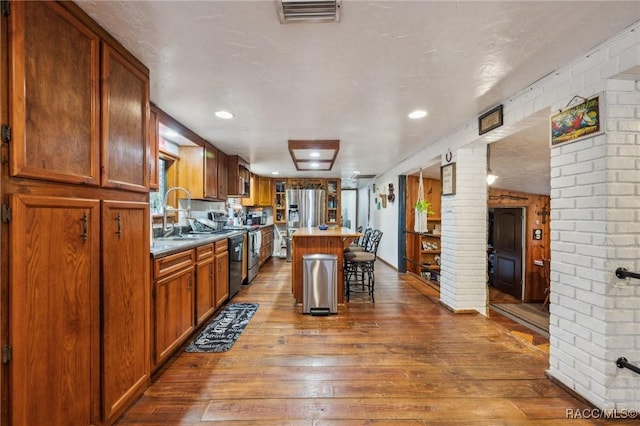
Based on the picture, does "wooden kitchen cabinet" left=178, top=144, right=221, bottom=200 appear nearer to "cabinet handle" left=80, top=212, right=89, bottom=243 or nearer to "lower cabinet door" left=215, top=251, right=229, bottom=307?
"lower cabinet door" left=215, top=251, right=229, bottom=307

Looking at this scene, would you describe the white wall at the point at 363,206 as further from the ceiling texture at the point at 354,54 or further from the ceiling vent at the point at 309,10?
the ceiling vent at the point at 309,10

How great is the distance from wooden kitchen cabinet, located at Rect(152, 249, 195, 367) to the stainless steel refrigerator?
15.1 ft

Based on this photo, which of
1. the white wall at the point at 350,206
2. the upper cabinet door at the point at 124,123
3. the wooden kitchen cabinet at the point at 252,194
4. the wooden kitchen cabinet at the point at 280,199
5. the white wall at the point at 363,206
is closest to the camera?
the upper cabinet door at the point at 124,123

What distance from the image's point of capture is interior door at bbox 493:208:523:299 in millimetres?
5930

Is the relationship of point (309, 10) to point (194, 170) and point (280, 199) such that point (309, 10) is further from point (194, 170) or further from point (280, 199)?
point (280, 199)

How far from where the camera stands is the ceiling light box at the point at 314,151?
146 inches

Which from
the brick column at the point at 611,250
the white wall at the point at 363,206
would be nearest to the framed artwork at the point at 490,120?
the brick column at the point at 611,250

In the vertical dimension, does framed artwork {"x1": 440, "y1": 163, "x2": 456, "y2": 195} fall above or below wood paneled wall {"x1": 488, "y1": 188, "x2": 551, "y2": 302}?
above

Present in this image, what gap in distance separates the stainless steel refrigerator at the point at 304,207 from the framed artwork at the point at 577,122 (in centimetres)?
548

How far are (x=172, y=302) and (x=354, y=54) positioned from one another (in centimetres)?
223

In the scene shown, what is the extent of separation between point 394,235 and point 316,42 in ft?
16.2

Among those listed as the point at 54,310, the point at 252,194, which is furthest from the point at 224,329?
the point at 252,194

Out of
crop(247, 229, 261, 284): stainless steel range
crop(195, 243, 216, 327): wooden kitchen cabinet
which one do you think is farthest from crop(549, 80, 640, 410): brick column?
crop(247, 229, 261, 284): stainless steel range

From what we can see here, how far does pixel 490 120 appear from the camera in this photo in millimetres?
2598
